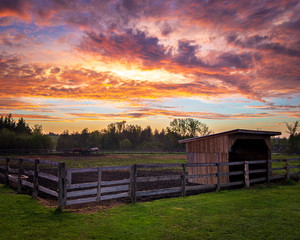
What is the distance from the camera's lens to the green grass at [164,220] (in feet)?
19.3

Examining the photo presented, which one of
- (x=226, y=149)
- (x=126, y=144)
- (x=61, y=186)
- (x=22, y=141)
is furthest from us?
(x=126, y=144)

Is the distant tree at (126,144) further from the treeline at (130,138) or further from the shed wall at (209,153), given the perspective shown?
the shed wall at (209,153)

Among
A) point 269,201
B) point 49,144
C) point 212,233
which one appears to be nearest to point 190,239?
point 212,233

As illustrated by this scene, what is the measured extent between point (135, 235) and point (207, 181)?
1061cm

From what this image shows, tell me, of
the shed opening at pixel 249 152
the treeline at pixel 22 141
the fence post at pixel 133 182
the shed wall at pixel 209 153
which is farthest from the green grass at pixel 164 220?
the treeline at pixel 22 141

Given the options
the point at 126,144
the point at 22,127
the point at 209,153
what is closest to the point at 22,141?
the point at 22,127

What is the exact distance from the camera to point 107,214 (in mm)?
7523

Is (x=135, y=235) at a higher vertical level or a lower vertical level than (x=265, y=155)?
lower

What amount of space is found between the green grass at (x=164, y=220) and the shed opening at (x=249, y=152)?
7781mm

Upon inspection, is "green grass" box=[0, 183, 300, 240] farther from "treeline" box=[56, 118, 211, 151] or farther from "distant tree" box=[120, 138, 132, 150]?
"distant tree" box=[120, 138, 132, 150]

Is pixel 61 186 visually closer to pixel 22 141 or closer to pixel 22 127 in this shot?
pixel 22 141

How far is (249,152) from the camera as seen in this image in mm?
18484

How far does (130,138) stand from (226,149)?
363ft

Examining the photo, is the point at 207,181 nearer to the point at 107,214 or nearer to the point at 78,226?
the point at 107,214
